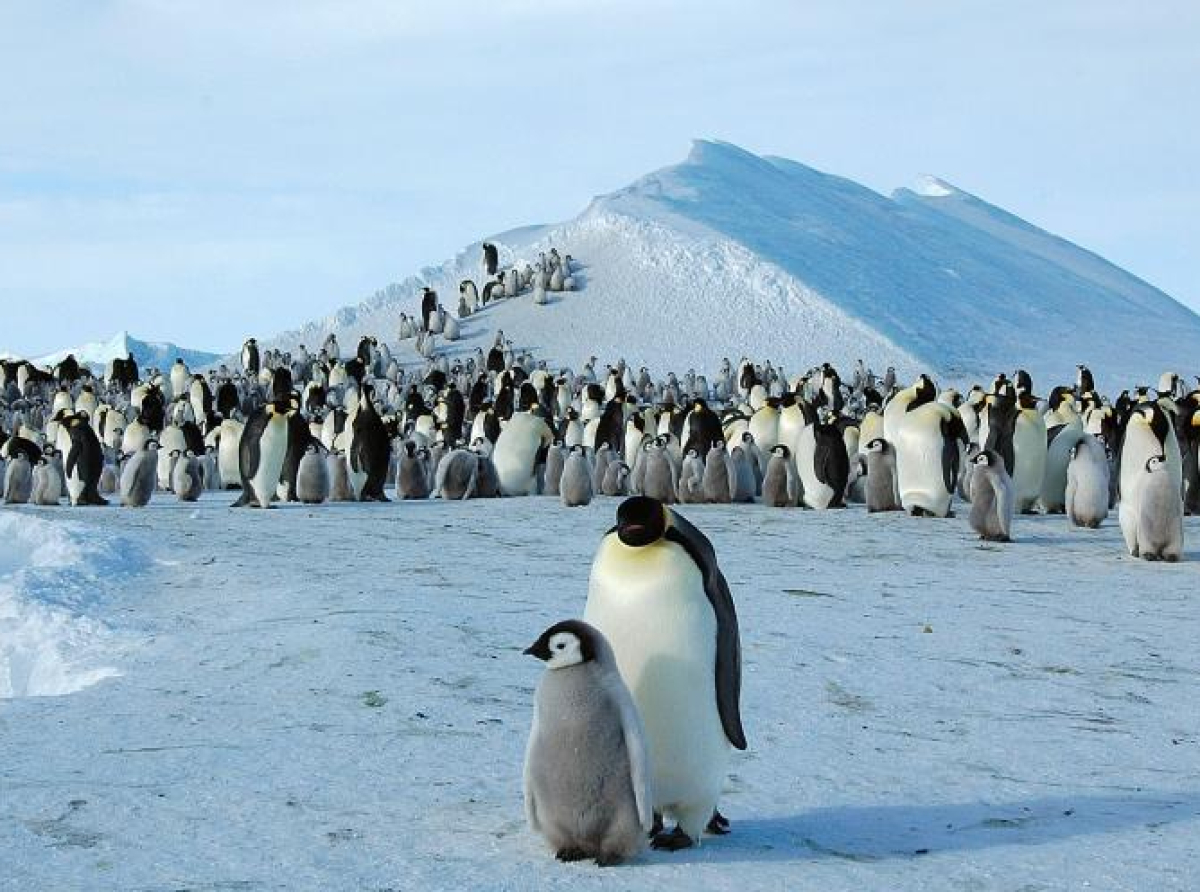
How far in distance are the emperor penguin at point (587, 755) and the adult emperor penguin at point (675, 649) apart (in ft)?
1.00

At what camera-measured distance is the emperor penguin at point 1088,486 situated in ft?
42.0

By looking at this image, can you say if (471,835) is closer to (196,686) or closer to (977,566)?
(196,686)

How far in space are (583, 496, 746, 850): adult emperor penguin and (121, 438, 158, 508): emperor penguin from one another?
10960 mm

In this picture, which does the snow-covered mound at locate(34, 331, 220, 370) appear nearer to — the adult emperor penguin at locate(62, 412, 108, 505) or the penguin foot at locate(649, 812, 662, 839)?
the adult emperor penguin at locate(62, 412, 108, 505)

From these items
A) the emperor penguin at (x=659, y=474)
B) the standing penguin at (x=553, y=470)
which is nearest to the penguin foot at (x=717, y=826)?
the emperor penguin at (x=659, y=474)

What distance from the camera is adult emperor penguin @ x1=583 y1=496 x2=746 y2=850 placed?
4266mm

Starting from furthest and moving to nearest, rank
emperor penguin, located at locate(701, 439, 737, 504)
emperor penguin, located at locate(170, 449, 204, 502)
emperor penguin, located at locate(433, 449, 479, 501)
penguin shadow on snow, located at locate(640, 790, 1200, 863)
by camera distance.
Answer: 1. emperor penguin, located at locate(433, 449, 479, 501)
2. emperor penguin, located at locate(170, 449, 204, 502)
3. emperor penguin, located at locate(701, 439, 737, 504)
4. penguin shadow on snow, located at locate(640, 790, 1200, 863)

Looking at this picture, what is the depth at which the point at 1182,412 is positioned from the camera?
14.9m

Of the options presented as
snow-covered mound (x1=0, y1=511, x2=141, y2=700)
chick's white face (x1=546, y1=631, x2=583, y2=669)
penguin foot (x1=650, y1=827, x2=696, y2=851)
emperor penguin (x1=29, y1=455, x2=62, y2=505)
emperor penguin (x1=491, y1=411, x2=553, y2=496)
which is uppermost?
emperor penguin (x1=491, y1=411, x2=553, y2=496)

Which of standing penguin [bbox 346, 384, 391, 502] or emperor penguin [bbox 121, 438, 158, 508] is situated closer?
emperor penguin [bbox 121, 438, 158, 508]

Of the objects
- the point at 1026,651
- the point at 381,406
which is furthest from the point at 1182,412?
the point at 381,406

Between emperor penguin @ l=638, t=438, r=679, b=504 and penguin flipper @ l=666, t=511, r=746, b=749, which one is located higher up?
emperor penguin @ l=638, t=438, r=679, b=504

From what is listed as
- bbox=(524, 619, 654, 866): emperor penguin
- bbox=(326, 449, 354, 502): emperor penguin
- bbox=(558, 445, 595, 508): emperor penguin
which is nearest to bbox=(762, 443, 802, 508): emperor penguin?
bbox=(558, 445, 595, 508): emperor penguin

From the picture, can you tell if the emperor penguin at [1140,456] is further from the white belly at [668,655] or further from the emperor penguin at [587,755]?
the emperor penguin at [587,755]
